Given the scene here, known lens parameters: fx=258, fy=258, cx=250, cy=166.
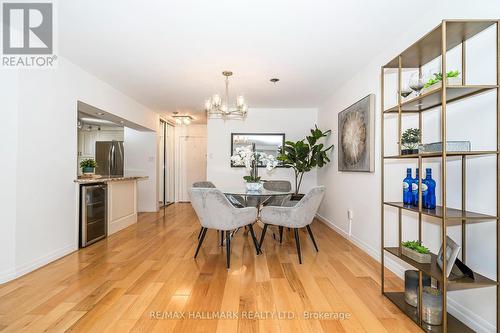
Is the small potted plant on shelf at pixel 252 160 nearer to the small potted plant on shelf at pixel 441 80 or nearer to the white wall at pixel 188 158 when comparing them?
the small potted plant on shelf at pixel 441 80

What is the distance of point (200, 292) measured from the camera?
2.20 meters

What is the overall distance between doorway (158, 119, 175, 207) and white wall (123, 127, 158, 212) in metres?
0.37

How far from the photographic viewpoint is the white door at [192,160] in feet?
25.2

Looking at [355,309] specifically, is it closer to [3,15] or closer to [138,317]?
[138,317]

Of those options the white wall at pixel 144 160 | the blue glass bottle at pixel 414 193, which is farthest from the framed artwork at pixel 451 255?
the white wall at pixel 144 160

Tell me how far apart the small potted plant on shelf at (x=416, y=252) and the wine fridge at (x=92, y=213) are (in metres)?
3.71

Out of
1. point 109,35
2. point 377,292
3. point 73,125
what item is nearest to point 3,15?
point 109,35

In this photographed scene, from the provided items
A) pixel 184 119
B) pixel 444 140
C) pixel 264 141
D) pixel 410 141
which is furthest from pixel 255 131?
pixel 444 140

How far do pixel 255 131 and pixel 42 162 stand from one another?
12.9 ft

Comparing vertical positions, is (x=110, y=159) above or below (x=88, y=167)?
above

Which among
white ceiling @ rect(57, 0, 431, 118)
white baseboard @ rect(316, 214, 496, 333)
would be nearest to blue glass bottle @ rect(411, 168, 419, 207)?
white baseboard @ rect(316, 214, 496, 333)

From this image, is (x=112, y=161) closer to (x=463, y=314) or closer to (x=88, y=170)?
(x=88, y=170)

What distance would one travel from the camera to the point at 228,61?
3.22 metres

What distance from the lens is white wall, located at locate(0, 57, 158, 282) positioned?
2467 millimetres
